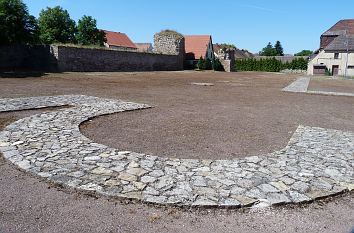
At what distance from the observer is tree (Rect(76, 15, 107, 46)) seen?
43.3m

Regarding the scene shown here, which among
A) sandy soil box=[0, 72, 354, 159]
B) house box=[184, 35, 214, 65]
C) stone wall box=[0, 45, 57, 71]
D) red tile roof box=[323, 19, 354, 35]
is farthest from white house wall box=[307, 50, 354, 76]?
sandy soil box=[0, 72, 354, 159]

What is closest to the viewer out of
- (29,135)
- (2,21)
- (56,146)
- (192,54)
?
(56,146)

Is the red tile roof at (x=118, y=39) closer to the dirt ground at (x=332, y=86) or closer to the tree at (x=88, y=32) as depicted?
the tree at (x=88, y=32)

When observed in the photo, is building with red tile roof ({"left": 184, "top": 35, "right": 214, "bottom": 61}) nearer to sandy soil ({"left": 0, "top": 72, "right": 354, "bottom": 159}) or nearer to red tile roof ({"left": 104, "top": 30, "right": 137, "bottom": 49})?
red tile roof ({"left": 104, "top": 30, "right": 137, "bottom": 49})

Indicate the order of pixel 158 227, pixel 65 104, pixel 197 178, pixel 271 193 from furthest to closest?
pixel 65 104 < pixel 197 178 < pixel 271 193 < pixel 158 227

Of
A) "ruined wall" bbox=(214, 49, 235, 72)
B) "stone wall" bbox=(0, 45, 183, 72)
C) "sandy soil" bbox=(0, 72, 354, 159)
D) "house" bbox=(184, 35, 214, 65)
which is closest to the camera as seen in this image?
"sandy soil" bbox=(0, 72, 354, 159)

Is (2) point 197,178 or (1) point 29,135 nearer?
(2) point 197,178

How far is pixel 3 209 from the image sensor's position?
3242 mm

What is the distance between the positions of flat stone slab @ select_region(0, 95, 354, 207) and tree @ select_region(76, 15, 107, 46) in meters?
39.9

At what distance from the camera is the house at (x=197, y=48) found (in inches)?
1865

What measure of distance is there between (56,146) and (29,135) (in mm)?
881

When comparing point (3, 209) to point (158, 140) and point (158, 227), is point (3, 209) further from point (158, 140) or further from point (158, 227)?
point (158, 140)

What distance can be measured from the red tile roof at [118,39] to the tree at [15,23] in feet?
120

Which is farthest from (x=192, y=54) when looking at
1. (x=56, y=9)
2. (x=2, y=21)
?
(x=2, y=21)
